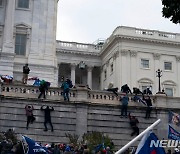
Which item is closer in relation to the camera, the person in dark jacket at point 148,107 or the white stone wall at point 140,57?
the person in dark jacket at point 148,107

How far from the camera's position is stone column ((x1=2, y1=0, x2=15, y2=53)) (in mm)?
42188

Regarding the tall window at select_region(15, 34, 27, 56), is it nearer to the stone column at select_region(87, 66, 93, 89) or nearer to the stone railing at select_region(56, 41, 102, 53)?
the stone railing at select_region(56, 41, 102, 53)

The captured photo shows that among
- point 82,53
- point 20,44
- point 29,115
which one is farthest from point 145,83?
point 29,115

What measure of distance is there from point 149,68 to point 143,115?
29.9 m

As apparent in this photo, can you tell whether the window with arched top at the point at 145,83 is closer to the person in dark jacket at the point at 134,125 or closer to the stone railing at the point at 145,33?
the stone railing at the point at 145,33

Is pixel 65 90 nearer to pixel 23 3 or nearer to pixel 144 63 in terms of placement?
pixel 23 3

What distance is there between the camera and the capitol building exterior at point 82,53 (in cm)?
4303

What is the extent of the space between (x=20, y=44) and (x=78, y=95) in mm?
15636

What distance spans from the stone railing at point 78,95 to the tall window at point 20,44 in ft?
46.8

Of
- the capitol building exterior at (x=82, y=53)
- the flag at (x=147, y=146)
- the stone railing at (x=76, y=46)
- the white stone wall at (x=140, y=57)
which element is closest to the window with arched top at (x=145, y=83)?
the capitol building exterior at (x=82, y=53)

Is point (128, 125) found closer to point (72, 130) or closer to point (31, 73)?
point (72, 130)

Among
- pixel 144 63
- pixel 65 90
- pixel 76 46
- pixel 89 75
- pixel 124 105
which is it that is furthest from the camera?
pixel 76 46

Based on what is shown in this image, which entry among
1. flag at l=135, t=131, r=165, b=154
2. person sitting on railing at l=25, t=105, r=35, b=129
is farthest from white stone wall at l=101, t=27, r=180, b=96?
flag at l=135, t=131, r=165, b=154

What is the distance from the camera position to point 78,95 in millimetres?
30609
